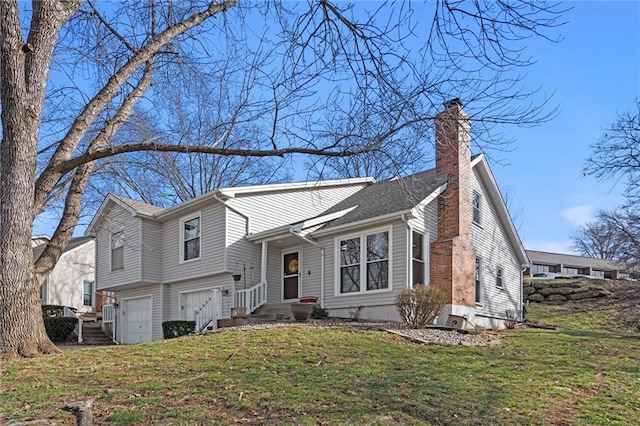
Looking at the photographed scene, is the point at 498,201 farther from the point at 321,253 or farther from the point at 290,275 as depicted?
the point at 290,275

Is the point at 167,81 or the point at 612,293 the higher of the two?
the point at 167,81

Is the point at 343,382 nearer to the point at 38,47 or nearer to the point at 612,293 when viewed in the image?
the point at 38,47

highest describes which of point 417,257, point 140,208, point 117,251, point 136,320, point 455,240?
point 140,208

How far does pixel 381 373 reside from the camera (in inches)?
313

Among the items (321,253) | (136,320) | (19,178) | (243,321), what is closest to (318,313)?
(321,253)

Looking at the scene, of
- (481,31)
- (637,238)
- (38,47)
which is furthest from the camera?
(637,238)

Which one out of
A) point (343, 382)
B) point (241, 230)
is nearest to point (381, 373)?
point (343, 382)

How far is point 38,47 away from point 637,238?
70.6 ft

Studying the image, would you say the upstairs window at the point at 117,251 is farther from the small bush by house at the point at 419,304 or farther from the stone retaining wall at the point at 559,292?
the stone retaining wall at the point at 559,292

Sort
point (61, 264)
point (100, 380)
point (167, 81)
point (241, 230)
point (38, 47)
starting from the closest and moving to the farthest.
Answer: point (100, 380) → point (38, 47) → point (167, 81) → point (241, 230) → point (61, 264)

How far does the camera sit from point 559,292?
26.3m

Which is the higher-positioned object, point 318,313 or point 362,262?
point 362,262

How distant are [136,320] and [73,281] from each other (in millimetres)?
10600

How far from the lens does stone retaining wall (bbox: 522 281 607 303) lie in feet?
84.8
